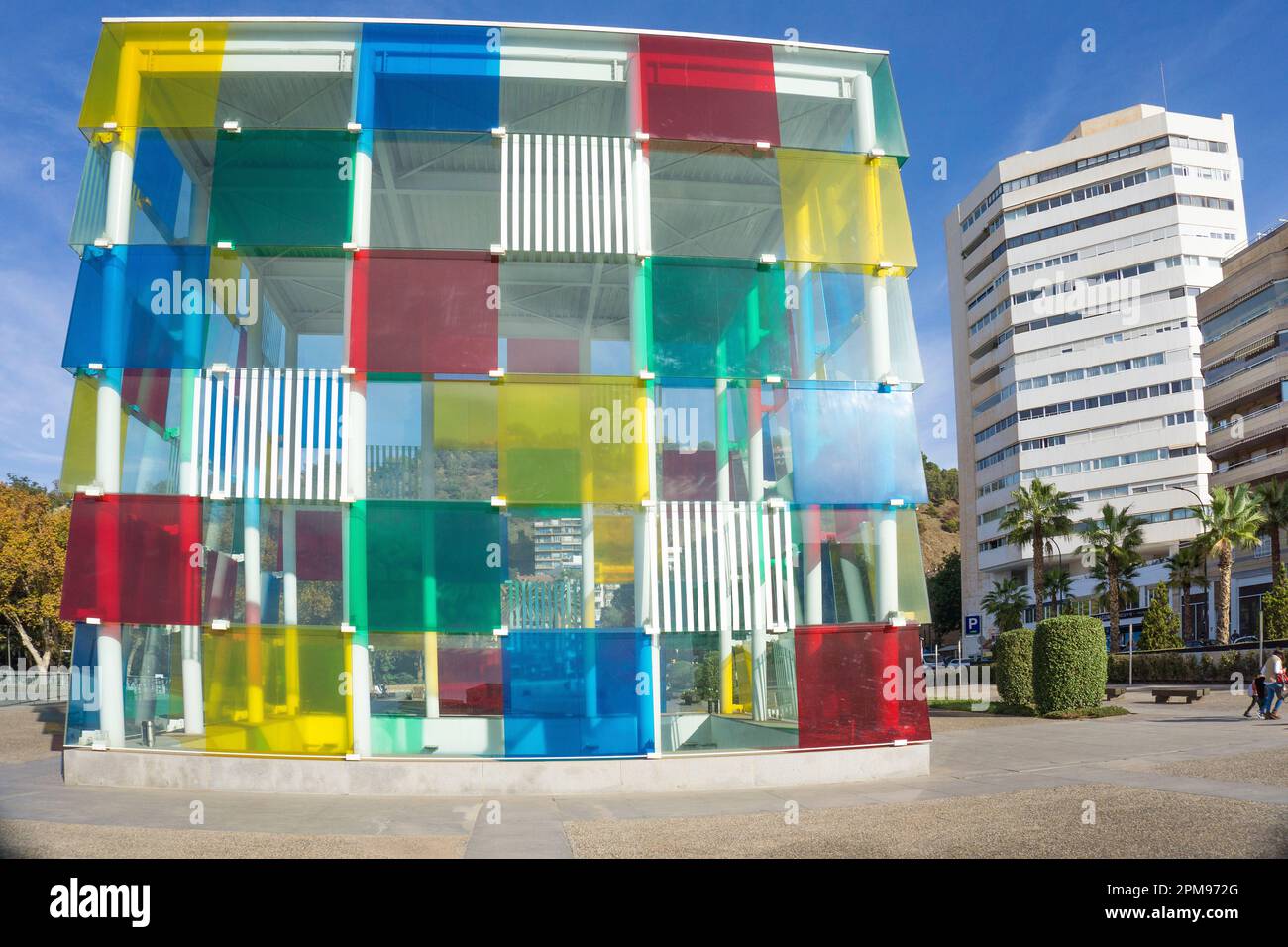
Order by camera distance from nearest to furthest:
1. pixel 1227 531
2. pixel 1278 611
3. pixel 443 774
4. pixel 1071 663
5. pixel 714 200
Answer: pixel 443 774 → pixel 714 200 → pixel 1071 663 → pixel 1278 611 → pixel 1227 531

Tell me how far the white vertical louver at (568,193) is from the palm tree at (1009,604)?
60321 millimetres

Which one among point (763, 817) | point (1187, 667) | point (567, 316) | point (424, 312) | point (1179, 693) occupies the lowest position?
point (1187, 667)

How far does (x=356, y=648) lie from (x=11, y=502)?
4520cm

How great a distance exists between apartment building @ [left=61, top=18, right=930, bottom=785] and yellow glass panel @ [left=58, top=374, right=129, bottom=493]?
0.05 metres

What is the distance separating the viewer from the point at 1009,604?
77.1m

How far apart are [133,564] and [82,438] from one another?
2166 millimetres

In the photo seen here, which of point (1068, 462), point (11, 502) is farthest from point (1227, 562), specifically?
point (11, 502)

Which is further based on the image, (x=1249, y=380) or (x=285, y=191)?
(x=1249, y=380)

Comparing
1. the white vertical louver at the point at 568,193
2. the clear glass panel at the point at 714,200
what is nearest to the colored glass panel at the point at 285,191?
the white vertical louver at the point at 568,193

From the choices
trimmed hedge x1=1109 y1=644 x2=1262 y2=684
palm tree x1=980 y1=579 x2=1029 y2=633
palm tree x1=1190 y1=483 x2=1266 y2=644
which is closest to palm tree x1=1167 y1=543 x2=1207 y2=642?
palm tree x1=1190 y1=483 x2=1266 y2=644

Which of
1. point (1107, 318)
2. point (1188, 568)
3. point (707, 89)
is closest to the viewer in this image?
point (707, 89)

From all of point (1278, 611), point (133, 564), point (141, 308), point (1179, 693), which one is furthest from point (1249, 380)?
point (133, 564)

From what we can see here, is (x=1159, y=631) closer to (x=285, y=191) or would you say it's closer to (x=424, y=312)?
(x=424, y=312)
